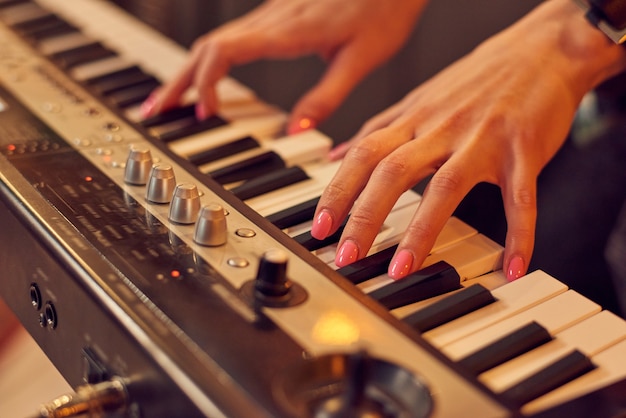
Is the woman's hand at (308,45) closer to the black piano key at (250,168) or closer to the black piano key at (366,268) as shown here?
the black piano key at (250,168)

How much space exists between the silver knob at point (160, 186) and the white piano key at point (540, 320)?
378 millimetres

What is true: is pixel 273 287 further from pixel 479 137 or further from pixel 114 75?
pixel 114 75

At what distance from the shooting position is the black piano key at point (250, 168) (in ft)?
3.98

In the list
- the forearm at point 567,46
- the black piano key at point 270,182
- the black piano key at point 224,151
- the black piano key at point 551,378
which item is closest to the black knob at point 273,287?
the black piano key at point 551,378

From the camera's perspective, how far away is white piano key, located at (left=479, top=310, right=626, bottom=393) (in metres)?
0.80

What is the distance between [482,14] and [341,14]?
478mm

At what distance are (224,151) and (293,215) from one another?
10.4 inches

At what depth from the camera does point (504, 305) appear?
90 cm

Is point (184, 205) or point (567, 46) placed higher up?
point (567, 46)

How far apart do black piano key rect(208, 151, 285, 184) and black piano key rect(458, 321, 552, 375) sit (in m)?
0.50

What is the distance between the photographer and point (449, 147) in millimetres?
1100

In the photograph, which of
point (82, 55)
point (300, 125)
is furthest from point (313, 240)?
point (82, 55)

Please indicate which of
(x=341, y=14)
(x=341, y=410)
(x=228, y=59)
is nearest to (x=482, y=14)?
(x=341, y=14)

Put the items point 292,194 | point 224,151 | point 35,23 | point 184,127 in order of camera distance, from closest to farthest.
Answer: point 292,194 < point 224,151 < point 184,127 < point 35,23
